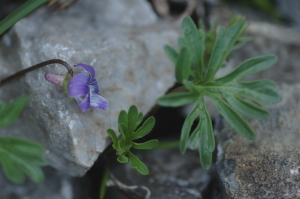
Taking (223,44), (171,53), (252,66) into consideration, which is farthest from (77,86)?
(252,66)

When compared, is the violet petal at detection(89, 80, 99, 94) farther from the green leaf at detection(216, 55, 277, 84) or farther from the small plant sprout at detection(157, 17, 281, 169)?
the green leaf at detection(216, 55, 277, 84)

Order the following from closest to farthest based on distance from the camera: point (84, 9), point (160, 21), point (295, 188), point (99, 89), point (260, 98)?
point (260, 98) < point (295, 188) < point (99, 89) < point (84, 9) < point (160, 21)

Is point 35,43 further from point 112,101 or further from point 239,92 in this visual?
point 239,92

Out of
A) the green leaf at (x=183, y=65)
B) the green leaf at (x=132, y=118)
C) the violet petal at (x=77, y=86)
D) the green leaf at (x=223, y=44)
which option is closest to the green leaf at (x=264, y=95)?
the green leaf at (x=223, y=44)

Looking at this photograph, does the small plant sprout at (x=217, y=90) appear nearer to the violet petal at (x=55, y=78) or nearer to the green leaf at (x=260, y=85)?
the green leaf at (x=260, y=85)

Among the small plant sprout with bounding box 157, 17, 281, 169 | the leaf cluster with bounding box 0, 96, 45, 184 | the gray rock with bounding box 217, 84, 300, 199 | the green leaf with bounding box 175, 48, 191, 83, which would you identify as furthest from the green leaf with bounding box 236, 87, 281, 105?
the leaf cluster with bounding box 0, 96, 45, 184

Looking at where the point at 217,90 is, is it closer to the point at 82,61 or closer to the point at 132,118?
the point at 132,118

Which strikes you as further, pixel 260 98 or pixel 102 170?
pixel 102 170

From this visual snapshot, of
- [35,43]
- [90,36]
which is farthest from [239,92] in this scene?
[35,43]
